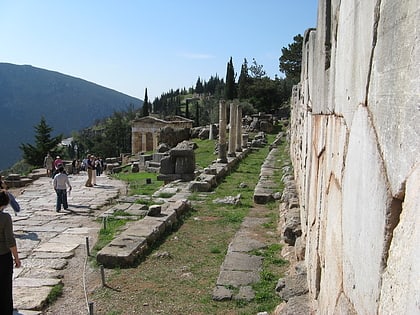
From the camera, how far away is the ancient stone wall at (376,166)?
3.96 ft

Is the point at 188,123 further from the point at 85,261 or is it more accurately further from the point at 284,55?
the point at 85,261

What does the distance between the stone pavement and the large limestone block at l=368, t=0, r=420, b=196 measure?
16.9 feet

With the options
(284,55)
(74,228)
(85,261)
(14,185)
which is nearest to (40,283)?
(85,261)

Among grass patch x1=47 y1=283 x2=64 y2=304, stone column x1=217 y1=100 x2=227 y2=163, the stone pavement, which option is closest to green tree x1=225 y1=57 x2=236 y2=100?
stone column x1=217 y1=100 x2=227 y2=163

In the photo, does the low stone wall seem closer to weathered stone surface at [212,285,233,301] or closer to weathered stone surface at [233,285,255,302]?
weathered stone surface at [212,285,233,301]

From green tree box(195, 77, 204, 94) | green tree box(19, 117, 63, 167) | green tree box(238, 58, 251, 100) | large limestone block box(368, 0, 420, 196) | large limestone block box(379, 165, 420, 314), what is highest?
green tree box(195, 77, 204, 94)

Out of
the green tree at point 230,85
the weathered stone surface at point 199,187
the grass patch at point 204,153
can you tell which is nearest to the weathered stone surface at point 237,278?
the weathered stone surface at point 199,187

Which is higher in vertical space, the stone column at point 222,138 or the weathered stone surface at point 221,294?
the stone column at point 222,138

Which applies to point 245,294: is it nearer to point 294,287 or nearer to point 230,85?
point 294,287

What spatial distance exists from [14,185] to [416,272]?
21843mm

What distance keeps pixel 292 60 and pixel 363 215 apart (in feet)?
177

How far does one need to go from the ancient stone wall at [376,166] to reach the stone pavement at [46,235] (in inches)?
177

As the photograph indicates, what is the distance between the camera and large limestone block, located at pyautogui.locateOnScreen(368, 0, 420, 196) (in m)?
1.19

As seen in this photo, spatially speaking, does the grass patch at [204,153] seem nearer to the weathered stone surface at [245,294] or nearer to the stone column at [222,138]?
the stone column at [222,138]
